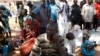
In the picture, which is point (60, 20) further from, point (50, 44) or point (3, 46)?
point (50, 44)

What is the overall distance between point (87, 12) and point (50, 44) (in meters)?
7.03

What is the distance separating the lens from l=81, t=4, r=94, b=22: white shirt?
12469mm

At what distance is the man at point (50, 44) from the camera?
557 centimetres

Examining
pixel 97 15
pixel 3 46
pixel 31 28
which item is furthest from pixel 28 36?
pixel 97 15

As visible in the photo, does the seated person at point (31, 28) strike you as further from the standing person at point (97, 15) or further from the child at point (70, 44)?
the standing person at point (97, 15)

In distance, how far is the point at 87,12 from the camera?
12539 mm

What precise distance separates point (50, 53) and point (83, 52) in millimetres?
4984

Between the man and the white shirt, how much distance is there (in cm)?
690

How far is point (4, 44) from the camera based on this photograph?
1045cm

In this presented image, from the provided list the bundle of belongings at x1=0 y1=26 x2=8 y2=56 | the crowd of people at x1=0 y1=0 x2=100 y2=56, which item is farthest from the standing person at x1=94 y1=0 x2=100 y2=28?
the bundle of belongings at x1=0 y1=26 x2=8 y2=56

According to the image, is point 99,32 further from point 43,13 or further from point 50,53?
point 50,53

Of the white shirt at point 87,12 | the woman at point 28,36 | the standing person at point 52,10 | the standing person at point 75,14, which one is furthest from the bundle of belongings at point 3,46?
the white shirt at point 87,12

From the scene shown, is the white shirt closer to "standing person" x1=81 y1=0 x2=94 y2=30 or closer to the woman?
"standing person" x1=81 y1=0 x2=94 y2=30

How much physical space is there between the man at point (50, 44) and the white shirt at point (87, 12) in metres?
6.90
